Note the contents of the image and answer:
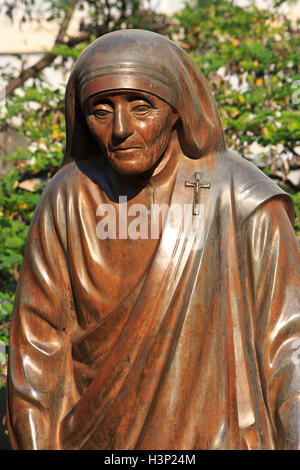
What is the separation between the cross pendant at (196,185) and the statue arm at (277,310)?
0.20 meters

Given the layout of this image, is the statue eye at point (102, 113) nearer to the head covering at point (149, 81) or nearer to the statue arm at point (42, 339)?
the head covering at point (149, 81)

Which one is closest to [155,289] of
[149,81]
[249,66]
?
[149,81]

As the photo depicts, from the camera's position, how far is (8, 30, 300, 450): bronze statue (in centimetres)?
260

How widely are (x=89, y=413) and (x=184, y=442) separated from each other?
0.35 metres

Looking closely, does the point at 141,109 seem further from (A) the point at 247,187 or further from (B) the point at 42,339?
(B) the point at 42,339

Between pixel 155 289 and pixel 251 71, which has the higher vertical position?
pixel 251 71

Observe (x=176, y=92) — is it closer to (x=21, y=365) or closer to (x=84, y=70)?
(x=84, y=70)

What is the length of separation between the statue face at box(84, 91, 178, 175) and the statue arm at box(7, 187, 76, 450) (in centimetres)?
38

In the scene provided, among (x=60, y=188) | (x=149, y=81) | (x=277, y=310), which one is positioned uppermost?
(x=149, y=81)

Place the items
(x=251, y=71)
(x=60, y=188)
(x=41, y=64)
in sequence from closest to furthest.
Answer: (x=60, y=188), (x=251, y=71), (x=41, y=64)

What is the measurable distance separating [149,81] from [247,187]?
517 millimetres

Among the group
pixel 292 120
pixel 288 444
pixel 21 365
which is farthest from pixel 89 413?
pixel 292 120

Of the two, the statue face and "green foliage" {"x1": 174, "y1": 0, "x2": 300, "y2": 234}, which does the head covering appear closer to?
the statue face

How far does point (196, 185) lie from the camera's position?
9.15 feet
